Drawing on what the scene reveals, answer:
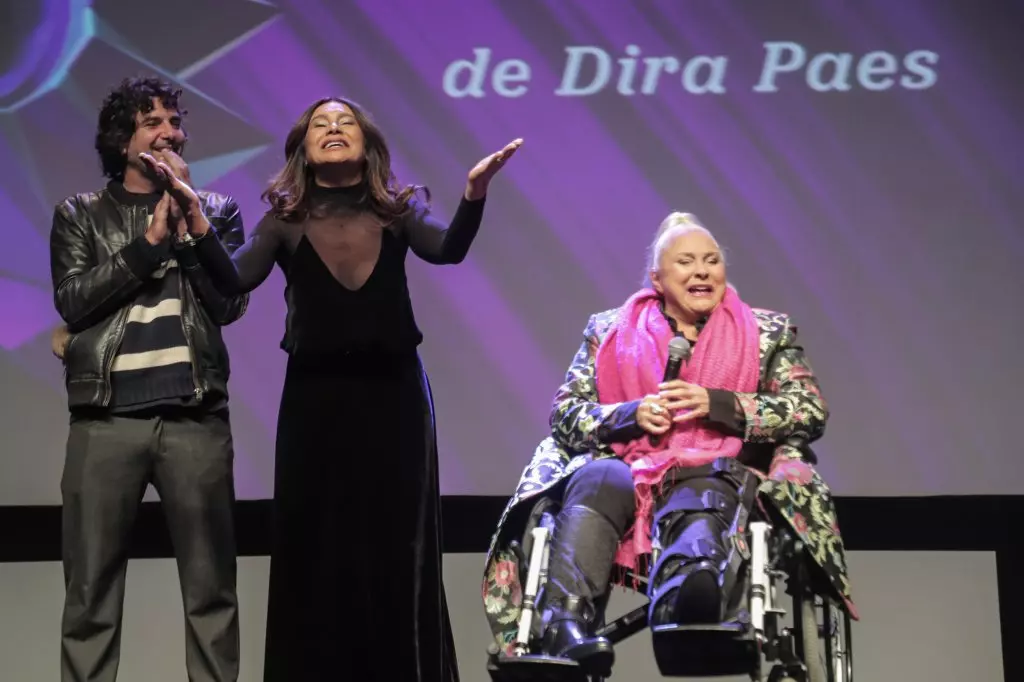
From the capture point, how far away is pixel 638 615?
283 cm

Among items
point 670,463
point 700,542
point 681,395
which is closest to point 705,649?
point 700,542


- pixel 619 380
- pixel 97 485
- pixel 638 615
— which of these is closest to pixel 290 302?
pixel 97 485

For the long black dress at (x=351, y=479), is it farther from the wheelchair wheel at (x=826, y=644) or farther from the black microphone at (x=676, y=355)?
the wheelchair wheel at (x=826, y=644)

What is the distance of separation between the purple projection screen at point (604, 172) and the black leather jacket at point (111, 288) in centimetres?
94

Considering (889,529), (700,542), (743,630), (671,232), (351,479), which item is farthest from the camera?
(889,529)

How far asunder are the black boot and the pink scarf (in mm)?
132

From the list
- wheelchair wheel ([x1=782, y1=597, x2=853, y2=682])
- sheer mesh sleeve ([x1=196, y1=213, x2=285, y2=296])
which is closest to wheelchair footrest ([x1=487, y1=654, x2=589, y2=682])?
wheelchair wheel ([x1=782, y1=597, x2=853, y2=682])

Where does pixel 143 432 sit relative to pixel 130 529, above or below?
above

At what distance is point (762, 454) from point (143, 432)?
4.94ft

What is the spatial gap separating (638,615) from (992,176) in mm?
2071

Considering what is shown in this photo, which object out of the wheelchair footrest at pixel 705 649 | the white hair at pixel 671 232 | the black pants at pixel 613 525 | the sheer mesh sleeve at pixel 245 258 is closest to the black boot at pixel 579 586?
the black pants at pixel 613 525

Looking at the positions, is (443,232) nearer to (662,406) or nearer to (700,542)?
(662,406)

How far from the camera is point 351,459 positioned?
288 centimetres

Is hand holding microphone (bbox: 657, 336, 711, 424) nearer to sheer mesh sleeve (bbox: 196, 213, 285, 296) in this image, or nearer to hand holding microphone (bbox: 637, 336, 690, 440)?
hand holding microphone (bbox: 637, 336, 690, 440)
